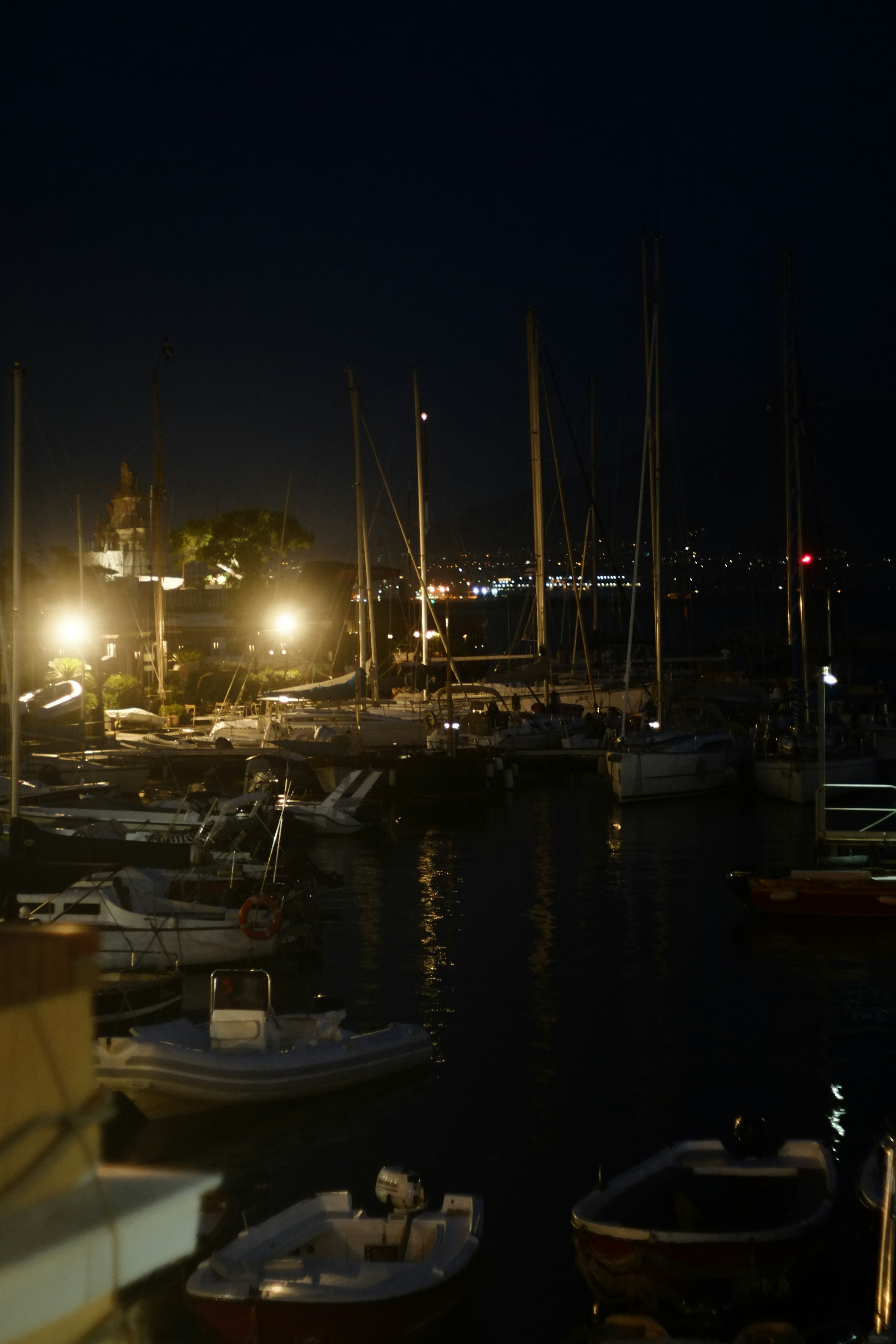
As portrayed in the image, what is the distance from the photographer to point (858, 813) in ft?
112

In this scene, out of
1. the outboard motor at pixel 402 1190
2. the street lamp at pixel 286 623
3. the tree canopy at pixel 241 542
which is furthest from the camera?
the tree canopy at pixel 241 542

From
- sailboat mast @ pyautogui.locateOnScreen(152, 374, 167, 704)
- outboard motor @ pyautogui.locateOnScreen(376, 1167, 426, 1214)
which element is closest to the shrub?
sailboat mast @ pyautogui.locateOnScreen(152, 374, 167, 704)

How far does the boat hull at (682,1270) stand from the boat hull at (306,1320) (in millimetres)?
1458

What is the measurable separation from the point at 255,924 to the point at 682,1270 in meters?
10.4

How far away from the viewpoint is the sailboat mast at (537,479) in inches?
1790

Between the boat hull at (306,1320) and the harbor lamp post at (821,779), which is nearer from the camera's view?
the boat hull at (306,1320)

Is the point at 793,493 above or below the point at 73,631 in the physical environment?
above

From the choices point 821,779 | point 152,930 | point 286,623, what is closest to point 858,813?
point 821,779

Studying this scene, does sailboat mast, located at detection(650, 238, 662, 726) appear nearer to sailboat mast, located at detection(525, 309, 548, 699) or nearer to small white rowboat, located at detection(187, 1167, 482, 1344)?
sailboat mast, located at detection(525, 309, 548, 699)

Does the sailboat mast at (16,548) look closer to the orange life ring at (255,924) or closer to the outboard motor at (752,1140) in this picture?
the orange life ring at (255,924)

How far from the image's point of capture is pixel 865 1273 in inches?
351

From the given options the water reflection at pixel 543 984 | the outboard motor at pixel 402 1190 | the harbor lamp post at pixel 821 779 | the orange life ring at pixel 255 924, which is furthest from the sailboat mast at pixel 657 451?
the outboard motor at pixel 402 1190

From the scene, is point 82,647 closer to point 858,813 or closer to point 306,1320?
point 858,813

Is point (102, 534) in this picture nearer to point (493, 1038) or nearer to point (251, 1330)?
point (493, 1038)
